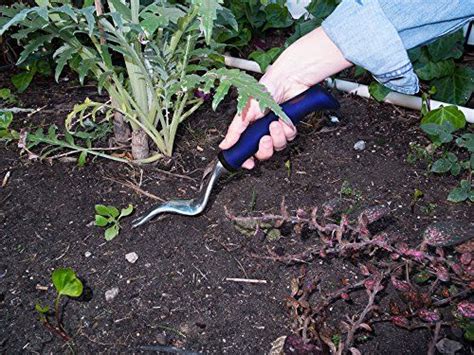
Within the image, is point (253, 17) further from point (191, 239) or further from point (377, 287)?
point (377, 287)

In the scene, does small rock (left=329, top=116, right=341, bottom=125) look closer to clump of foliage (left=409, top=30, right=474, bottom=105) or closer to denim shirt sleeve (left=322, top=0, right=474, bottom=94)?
clump of foliage (left=409, top=30, right=474, bottom=105)

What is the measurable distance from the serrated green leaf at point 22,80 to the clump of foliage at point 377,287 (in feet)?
3.36

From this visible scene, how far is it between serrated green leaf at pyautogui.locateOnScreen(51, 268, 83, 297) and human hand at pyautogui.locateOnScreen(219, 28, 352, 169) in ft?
1.44

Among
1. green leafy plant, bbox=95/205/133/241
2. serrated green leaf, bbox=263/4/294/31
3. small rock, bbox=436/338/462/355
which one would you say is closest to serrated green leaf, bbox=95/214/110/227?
green leafy plant, bbox=95/205/133/241

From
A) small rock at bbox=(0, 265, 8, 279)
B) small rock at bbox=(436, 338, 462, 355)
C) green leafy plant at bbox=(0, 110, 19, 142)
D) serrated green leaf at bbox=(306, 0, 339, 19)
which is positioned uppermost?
green leafy plant at bbox=(0, 110, 19, 142)

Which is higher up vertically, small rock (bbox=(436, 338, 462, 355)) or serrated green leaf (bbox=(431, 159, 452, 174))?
small rock (bbox=(436, 338, 462, 355))

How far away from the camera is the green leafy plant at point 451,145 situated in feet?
4.64

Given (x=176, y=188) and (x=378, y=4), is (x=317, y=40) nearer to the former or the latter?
(x=378, y=4)

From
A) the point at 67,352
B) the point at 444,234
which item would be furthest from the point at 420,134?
the point at 67,352

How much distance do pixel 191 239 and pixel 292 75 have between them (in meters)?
0.46

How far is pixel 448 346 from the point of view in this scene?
3.57 feet

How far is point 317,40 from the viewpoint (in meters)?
1.21

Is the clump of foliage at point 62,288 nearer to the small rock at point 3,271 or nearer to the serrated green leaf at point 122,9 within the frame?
the small rock at point 3,271

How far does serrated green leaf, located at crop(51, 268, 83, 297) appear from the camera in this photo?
112cm
